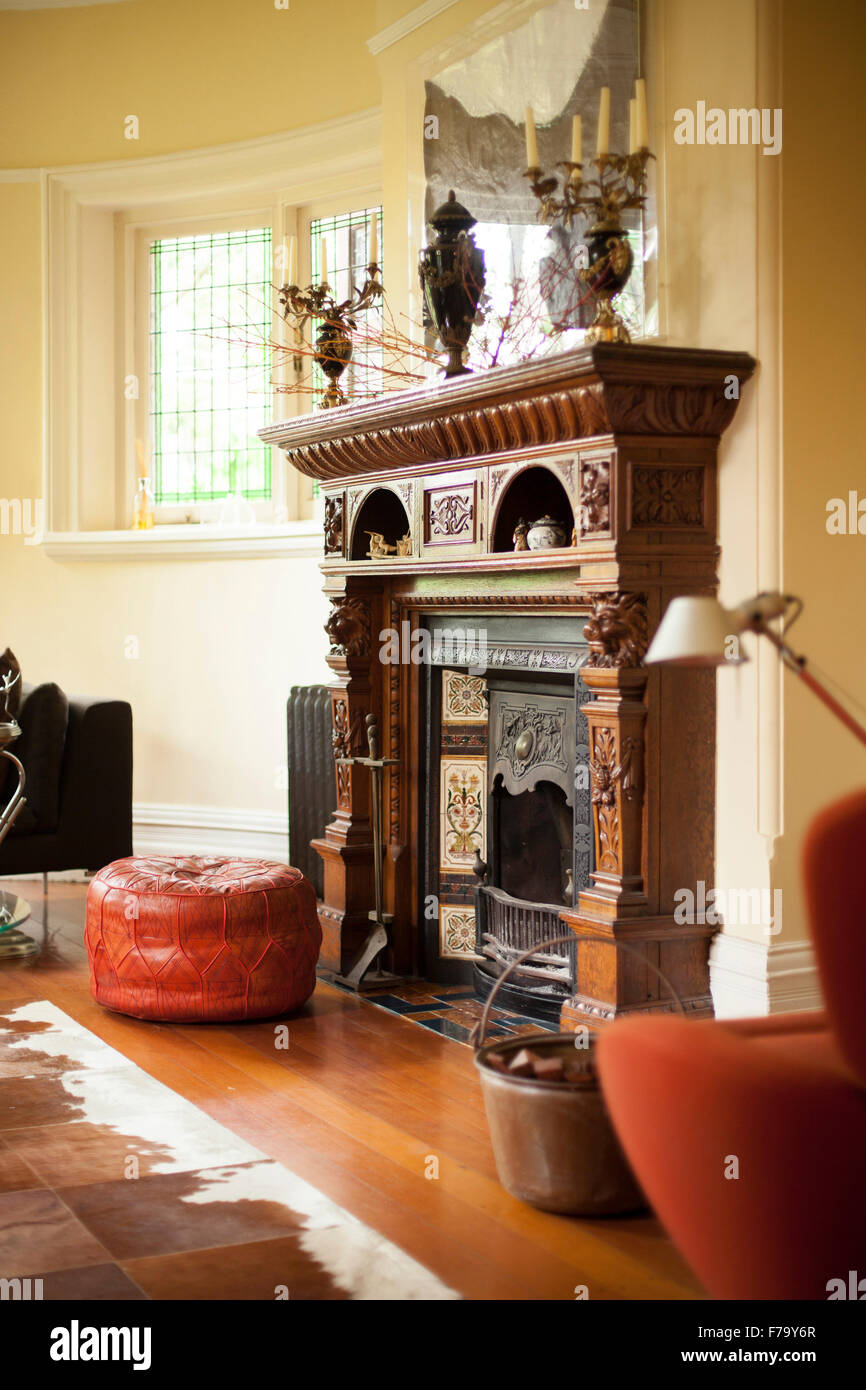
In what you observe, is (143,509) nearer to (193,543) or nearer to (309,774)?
(193,543)

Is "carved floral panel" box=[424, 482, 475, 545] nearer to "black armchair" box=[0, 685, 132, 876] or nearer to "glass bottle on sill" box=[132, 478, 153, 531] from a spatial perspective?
"black armchair" box=[0, 685, 132, 876]

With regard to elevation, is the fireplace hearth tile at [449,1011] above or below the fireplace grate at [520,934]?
below

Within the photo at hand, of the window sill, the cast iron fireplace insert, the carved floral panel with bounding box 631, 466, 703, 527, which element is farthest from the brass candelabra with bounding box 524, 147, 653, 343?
the window sill

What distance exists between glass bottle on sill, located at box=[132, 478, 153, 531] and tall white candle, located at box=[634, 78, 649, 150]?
394 centimetres

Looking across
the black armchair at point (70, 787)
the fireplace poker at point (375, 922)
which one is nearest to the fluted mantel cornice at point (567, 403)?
the fireplace poker at point (375, 922)

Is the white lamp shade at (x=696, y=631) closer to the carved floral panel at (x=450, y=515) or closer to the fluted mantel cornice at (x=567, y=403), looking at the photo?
the fluted mantel cornice at (x=567, y=403)

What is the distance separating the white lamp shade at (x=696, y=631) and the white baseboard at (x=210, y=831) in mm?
4584

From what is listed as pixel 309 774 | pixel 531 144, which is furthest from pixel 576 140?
pixel 309 774

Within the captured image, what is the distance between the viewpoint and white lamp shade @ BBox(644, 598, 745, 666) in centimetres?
235

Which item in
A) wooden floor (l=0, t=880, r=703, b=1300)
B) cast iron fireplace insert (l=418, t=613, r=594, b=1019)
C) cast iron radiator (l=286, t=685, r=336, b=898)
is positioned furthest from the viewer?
cast iron radiator (l=286, t=685, r=336, b=898)

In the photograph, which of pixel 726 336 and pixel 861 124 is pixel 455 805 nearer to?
pixel 726 336

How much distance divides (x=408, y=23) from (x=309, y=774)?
9.35 ft

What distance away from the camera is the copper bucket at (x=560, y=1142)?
2947mm
